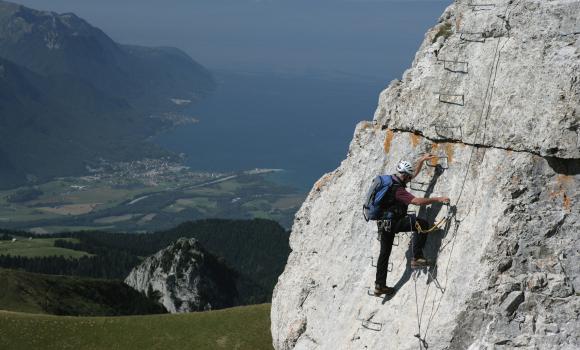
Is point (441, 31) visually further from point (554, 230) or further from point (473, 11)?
point (554, 230)

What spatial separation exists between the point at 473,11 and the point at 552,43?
143 inches

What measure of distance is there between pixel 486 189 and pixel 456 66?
14.6ft

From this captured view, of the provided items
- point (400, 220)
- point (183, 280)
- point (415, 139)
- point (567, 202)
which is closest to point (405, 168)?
point (400, 220)

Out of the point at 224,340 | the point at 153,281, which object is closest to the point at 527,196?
the point at 224,340

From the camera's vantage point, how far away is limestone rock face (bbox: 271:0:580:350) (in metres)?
17.5

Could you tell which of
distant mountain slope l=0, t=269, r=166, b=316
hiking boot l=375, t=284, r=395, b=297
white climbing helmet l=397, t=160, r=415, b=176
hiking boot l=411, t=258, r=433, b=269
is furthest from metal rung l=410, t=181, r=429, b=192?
distant mountain slope l=0, t=269, r=166, b=316

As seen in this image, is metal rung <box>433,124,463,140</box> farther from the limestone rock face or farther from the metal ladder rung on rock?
the metal ladder rung on rock

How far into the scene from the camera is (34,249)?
17612 centimetres

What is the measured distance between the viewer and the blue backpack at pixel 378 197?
803 inches

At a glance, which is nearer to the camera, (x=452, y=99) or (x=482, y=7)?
(x=452, y=99)

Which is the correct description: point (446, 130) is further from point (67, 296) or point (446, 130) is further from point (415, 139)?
point (67, 296)

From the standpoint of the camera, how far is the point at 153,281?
125 meters

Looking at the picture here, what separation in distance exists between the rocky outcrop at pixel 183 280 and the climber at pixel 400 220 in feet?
345

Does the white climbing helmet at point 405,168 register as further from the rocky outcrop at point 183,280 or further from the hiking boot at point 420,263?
the rocky outcrop at point 183,280
